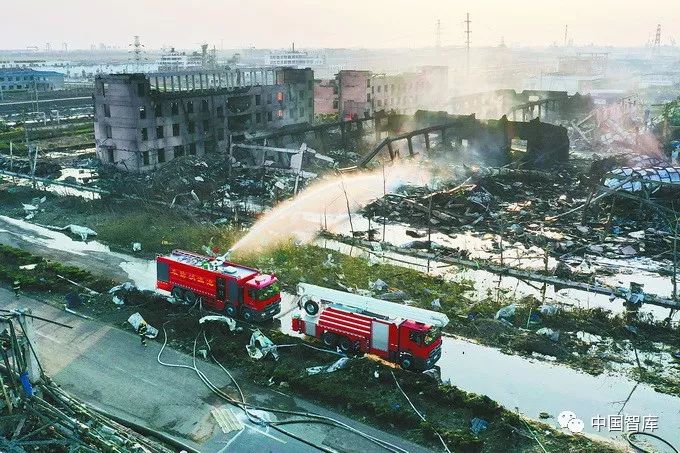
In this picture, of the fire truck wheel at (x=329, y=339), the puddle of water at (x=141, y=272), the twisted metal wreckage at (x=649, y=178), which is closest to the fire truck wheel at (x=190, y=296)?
the puddle of water at (x=141, y=272)

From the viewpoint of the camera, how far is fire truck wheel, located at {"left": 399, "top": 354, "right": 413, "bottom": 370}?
62.8 feet

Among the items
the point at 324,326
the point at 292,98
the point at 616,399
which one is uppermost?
the point at 292,98

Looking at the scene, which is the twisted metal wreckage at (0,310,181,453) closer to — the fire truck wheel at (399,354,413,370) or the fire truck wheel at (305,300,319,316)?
the fire truck wheel at (305,300,319,316)

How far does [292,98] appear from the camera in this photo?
68750mm

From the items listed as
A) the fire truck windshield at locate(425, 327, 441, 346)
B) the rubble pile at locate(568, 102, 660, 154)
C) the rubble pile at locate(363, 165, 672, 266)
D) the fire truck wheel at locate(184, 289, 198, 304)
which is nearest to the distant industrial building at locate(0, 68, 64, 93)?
the rubble pile at locate(568, 102, 660, 154)

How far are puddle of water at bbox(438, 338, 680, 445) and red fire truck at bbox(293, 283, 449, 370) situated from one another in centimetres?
162

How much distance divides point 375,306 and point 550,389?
6295mm

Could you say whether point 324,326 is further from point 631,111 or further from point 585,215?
point 631,111

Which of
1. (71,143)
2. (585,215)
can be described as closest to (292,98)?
(71,143)

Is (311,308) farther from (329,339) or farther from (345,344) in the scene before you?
(345,344)

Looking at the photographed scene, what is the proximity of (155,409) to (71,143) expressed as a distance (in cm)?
6166

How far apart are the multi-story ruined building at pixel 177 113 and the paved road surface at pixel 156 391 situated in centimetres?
3209

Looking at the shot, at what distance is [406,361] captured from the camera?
62.9ft

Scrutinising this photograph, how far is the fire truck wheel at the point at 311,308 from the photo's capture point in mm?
21297
